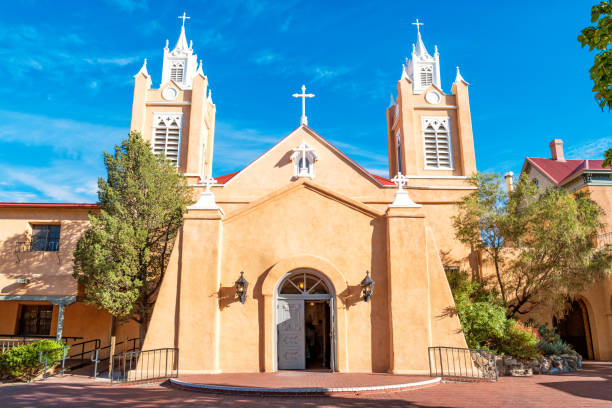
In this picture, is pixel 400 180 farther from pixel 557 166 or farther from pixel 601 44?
pixel 557 166

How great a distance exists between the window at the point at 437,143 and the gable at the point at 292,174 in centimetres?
458

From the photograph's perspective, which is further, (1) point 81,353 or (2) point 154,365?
(1) point 81,353

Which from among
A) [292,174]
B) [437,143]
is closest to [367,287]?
[292,174]

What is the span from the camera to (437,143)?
2438cm

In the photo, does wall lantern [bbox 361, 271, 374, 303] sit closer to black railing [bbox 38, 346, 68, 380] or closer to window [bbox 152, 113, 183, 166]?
black railing [bbox 38, 346, 68, 380]

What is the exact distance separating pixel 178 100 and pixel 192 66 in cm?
326

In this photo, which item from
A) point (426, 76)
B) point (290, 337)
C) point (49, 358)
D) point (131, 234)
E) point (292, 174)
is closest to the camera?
A: point (290, 337)

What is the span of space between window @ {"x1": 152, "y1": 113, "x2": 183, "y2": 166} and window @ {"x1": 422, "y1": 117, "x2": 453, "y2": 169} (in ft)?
45.2

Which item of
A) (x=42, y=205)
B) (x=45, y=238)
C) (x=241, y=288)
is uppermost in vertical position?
(x=42, y=205)

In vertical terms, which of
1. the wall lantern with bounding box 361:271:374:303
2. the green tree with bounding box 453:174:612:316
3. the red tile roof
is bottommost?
the wall lantern with bounding box 361:271:374:303

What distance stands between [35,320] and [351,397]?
16724 mm

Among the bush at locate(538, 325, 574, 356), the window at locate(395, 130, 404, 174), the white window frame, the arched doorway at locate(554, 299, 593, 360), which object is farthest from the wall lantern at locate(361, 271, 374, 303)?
the white window frame

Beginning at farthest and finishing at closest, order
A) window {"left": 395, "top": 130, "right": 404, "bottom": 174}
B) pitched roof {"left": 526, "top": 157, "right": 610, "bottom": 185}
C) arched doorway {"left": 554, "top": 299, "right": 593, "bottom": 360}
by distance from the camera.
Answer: pitched roof {"left": 526, "top": 157, "right": 610, "bottom": 185}, window {"left": 395, "top": 130, "right": 404, "bottom": 174}, arched doorway {"left": 554, "top": 299, "right": 593, "bottom": 360}

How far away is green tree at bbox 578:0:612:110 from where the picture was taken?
6535mm
